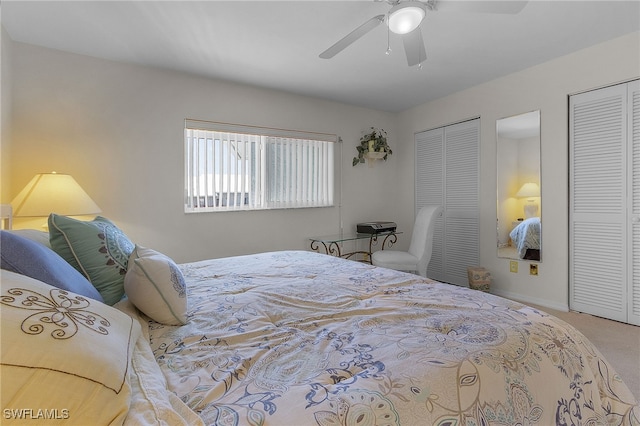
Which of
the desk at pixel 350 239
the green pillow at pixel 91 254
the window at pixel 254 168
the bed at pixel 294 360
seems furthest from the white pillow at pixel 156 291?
the desk at pixel 350 239

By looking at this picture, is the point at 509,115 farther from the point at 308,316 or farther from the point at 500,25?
the point at 308,316

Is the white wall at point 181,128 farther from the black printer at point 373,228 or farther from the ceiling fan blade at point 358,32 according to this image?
the ceiling fan blade at point 358,32

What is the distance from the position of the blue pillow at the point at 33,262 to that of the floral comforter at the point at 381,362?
1.03 ft

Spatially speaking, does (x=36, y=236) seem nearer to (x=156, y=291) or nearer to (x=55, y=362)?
(x=156, y=291)

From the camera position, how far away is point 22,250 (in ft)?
2.91

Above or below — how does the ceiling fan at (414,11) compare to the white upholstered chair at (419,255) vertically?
above

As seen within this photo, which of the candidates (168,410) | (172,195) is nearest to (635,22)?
(168,410)

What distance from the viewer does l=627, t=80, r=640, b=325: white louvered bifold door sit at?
2660 millimetres

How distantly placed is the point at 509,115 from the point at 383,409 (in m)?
3.68

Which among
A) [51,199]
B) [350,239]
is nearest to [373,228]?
[350,239]

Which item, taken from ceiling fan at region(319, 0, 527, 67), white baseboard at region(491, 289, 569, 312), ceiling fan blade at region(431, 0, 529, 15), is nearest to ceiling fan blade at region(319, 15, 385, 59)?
ceiling fan at region(319, 0, 527, 67)

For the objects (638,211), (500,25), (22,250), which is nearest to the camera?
(22,250)

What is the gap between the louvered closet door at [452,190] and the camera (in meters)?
3.87

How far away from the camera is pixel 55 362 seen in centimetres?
56
